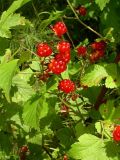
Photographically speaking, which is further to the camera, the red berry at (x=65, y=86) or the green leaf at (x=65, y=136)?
the green leaf at (x=65, y=136)

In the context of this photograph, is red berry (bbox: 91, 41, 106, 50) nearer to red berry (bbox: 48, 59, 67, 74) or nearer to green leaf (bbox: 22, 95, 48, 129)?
red berry (bbox: 48, 59, 67, 74)

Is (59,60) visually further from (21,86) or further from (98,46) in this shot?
(21,86)

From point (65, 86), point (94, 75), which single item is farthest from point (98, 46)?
point (65, 86)

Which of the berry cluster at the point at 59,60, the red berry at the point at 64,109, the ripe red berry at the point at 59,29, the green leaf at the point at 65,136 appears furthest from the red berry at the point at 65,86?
the green leaf at the point at 65,136

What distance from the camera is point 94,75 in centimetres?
172

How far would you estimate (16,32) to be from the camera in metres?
3.94

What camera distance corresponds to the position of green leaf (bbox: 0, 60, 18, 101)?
1.57 m

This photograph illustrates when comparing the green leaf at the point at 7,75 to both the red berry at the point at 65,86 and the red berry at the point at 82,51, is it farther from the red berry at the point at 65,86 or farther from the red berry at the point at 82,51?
the red berry at the point at 82,51

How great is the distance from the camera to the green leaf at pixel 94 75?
67.5 inches

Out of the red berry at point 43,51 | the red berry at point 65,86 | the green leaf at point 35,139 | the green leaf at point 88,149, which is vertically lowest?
the green leaf at point 35,139

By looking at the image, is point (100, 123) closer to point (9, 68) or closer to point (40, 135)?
point (9, 68)

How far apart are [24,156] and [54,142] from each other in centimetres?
20

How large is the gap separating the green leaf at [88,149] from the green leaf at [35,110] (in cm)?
19

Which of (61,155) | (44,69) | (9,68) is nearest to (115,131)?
(44,69)
